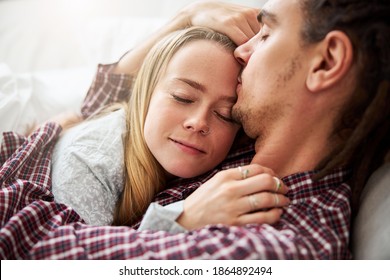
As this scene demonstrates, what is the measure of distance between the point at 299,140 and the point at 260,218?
0.25m

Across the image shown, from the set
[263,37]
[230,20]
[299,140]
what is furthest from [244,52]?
[299,140]

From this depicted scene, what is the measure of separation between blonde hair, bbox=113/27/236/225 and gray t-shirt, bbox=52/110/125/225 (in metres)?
0.03

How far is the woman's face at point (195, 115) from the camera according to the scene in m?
1.12

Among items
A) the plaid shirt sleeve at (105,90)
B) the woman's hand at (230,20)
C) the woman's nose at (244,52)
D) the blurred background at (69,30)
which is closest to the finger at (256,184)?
the woman's nose at (244,52)

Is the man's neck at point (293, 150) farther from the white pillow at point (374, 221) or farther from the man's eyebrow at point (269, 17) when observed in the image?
the man's eyebrow at point (269, 17)

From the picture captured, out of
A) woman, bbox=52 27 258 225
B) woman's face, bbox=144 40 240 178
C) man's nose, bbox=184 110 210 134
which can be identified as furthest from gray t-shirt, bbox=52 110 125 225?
man's nose, bbox=184 110 210 134

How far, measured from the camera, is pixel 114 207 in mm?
1135

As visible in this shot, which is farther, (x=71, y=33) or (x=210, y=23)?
(x=71, y=33)

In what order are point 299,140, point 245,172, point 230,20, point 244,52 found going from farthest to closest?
point 230,20 → point 244,52 → point 299,140 → point 245,172

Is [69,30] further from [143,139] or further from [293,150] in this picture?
[293,150]

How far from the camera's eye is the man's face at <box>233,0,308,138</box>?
1035 millimetres

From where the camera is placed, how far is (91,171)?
1.13 m

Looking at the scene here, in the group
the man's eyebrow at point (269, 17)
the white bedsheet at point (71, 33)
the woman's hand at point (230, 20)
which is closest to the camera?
the man's eyebrow at point (269, 17)

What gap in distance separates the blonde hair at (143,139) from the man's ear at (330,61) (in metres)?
0.29
